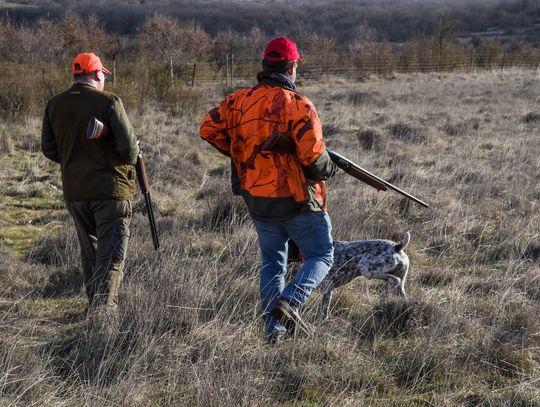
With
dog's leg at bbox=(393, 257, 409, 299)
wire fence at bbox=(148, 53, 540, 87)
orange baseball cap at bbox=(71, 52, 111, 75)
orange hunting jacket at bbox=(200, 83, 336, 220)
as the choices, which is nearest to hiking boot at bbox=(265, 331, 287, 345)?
orange hunting jacket at bbox=(200, 83, 336, 220)

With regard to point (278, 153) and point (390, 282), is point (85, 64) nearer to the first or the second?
point (278, 153)

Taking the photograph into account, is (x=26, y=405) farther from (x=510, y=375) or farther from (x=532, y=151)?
(x=532, y=151)

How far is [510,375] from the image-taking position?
337 centimetres

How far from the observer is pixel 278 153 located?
10.9ft

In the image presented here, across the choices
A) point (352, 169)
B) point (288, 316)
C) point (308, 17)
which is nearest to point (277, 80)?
point (352, 169)

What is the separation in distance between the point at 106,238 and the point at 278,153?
1.41m

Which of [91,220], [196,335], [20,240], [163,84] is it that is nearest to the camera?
[196,335]

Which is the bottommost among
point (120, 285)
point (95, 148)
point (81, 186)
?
point (120, 285)

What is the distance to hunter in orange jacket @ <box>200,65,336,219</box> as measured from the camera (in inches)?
128

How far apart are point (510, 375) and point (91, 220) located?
272 cm

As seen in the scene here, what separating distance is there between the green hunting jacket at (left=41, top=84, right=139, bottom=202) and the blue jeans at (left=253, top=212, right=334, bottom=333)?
1011 millimetres

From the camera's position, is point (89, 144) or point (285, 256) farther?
point (89, 144)

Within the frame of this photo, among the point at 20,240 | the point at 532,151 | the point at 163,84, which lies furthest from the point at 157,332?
the point at 163,84

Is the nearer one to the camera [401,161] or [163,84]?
[401,161]
